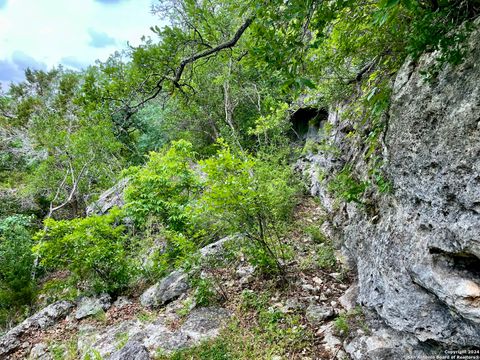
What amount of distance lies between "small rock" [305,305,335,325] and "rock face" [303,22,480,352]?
0.82 meters

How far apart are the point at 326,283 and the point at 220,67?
9.88 meters

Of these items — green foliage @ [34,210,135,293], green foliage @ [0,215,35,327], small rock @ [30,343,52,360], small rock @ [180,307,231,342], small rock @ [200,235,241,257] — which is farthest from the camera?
green foliage @ [0,215,35,327]

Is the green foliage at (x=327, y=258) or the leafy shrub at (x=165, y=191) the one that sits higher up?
the leafy shrub at (x=165, y=191)

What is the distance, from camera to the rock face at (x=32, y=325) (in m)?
5.62

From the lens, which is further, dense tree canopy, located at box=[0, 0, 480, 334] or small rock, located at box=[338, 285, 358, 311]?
small rock, located at box=[338, 285, 358, 311]

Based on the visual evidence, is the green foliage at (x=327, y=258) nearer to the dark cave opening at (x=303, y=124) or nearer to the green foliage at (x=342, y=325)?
the green foliage at (x=342, y=325)

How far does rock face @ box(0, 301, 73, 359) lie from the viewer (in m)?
5.62

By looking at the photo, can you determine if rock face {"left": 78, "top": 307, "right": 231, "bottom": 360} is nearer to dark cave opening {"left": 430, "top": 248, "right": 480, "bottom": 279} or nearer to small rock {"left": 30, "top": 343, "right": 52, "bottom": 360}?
small rock {"left": 30, "top": 343, "right": 52, "bottom": 360}

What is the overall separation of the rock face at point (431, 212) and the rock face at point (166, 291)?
3.59 m

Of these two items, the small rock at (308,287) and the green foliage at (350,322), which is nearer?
the green foliage at (350,322)

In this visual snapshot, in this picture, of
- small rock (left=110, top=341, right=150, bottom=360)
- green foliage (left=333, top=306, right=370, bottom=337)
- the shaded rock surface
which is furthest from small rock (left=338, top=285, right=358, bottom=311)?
the shaded rock surface

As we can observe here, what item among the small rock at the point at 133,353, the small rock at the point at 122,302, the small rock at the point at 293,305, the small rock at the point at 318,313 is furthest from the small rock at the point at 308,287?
the small rock at the point at 122,302

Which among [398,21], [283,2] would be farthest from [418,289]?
[283,2]

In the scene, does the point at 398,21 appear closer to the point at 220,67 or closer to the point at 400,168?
the point at 400,168
